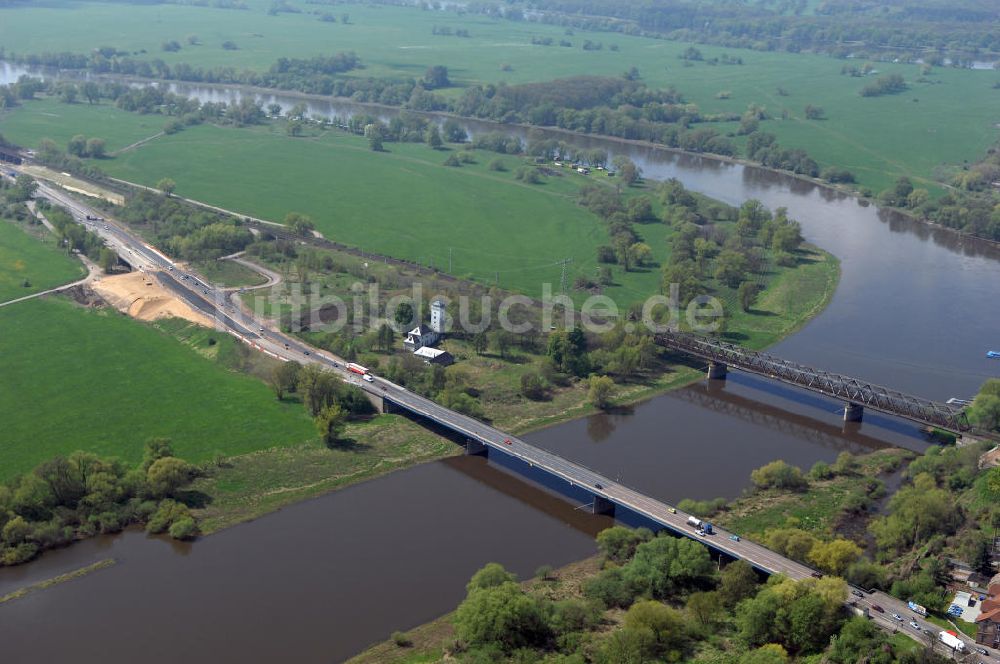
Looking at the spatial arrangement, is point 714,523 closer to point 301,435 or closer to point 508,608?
point 508,608

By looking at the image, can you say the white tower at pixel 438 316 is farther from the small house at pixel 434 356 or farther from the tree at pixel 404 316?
the small house at pixel 434 356

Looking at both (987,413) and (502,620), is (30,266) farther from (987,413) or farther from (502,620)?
(987,413)

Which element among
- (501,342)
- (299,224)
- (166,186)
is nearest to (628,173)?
(299,224)

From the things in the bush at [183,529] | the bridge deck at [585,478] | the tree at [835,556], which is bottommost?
the bush at [183,529]

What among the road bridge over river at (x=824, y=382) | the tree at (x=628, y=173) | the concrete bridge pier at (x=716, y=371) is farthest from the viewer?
the tree at (x=628, y=173)

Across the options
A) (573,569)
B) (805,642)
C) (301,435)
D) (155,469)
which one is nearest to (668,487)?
(573,569)

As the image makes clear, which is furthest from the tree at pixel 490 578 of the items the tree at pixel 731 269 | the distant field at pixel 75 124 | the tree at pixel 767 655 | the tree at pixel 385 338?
the distant field at pixel 75 124

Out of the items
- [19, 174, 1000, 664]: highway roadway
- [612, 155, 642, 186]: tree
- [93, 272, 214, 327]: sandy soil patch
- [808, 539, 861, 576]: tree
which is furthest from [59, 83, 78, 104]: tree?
[808, 539, 861, 576]: tree
